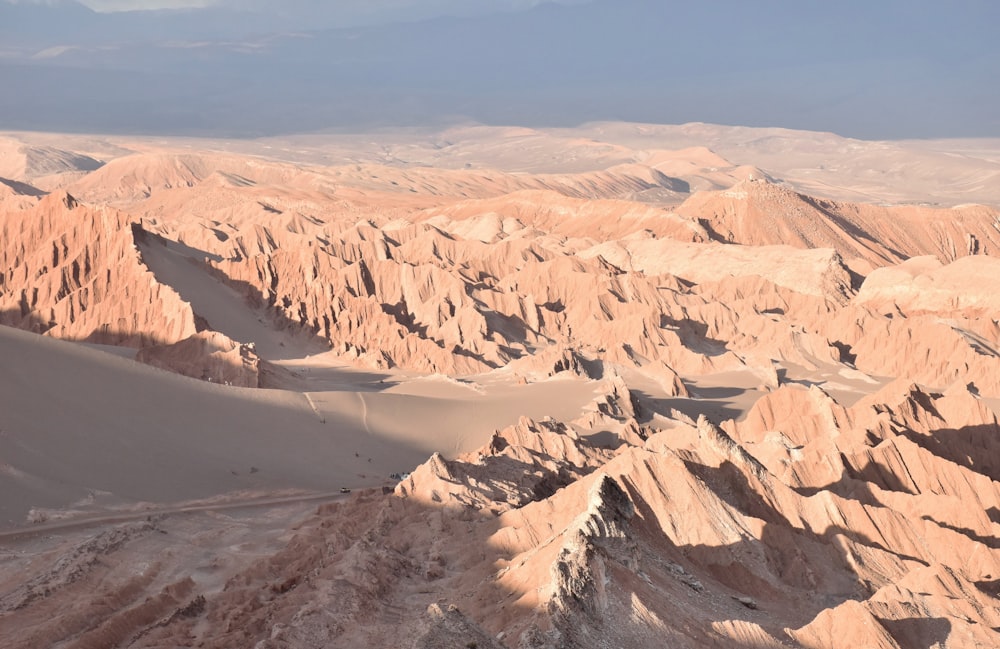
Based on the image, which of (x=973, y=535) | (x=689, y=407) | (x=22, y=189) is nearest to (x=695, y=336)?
(x=689, y=407)

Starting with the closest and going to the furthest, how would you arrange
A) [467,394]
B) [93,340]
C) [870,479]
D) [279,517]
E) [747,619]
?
1. [747,619]
2. [870,479]
3. [279,517]
4. [467,394]
5. [93,340]

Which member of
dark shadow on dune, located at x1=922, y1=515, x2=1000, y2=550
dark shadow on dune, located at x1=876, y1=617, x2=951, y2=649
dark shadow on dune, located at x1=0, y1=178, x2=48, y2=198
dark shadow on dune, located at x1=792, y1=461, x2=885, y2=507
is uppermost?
dark shadow on dune, located at x1=876, y1=617, x2=951, y2=649

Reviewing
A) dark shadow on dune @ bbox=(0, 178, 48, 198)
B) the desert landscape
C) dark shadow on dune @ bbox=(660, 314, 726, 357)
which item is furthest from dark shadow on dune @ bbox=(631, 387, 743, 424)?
dark shadow on dune @ bbox=(0, 178, 48, 198)

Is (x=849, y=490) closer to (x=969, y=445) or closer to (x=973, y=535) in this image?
(x=973, y=535)

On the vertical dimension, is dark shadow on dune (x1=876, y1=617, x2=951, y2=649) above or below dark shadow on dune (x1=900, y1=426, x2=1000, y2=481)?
above

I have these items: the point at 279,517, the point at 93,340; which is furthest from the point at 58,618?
the point at 93,340

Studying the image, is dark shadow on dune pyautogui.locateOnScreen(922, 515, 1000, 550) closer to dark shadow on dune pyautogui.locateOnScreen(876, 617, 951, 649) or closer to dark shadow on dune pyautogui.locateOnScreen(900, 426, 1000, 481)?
dark shadow on dune pyautogui.locateOnScreen(900, 426, 1000, 481)

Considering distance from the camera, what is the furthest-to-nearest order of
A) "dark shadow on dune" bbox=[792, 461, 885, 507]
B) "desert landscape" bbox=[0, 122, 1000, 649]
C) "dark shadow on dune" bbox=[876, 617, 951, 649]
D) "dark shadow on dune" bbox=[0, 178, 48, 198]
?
"dark shadow on dune" bbox=[0, 178, 48, 198] → "dark shadow on dune" bbox=[792, 461, 885, 507] → "desert landscape" bbox=[0, 122, 1000, 649] → "dark shadow on dune" bbox=[876, 617, 951, 649]

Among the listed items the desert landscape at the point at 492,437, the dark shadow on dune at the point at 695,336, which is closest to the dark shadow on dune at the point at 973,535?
the desert landscape at the point at 492,437

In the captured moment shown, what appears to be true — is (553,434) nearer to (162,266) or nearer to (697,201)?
(162,266)
